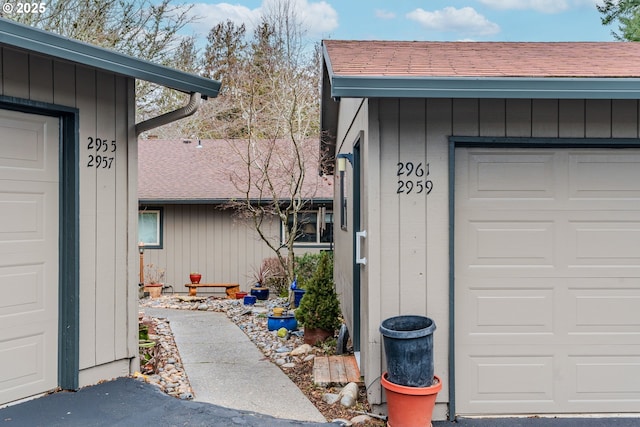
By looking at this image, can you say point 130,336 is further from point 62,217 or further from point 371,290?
point 371,290

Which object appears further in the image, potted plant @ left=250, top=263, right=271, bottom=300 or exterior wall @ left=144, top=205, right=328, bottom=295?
exterior wall @ left=144, top=205, right=328, bottom=295

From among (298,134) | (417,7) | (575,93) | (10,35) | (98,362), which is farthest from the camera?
(417,7)

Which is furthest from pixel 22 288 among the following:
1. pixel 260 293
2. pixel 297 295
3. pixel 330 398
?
pixel 260 293

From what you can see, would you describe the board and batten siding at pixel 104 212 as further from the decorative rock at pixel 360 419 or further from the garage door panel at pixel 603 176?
the garage door panel at pixel 603 176

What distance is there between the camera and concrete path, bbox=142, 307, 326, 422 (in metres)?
4.64

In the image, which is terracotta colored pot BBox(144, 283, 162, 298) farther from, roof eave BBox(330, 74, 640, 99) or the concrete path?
roof eave BBox(330, 74, 640, 99)

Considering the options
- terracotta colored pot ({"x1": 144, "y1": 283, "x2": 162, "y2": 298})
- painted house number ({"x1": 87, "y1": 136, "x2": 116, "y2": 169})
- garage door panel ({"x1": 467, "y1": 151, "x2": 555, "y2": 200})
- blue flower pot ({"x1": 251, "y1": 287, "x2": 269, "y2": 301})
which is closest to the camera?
garage door panel ({"x1": 467, "y1": 151, "x2": 555, "y2": 200})

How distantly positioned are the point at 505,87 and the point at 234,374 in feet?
12.4

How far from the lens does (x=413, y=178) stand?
4.26 meters

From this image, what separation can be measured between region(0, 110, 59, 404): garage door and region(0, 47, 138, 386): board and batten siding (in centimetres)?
19

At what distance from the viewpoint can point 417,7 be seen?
3244 centimetres

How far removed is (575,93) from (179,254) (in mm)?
10120

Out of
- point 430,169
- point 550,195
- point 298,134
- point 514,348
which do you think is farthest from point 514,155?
point 298,134

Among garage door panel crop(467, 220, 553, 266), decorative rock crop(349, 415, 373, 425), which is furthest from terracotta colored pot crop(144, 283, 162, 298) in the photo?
garage door panel crop(467, 220, 553, 266)
